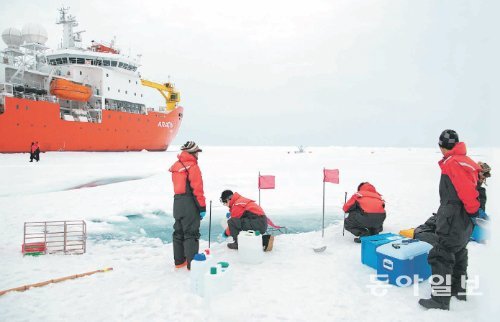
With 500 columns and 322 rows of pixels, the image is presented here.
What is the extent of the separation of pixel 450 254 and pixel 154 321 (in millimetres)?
2940

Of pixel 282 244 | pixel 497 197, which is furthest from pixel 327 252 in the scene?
pixel 497 197

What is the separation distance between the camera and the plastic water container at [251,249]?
4.22 m

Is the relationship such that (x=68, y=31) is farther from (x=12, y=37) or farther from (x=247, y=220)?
(x=247, y=220)

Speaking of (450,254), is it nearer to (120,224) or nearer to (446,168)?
(446,168)

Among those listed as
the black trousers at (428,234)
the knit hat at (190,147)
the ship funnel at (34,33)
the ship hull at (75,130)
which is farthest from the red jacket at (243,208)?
the ship funnel at (34,33)

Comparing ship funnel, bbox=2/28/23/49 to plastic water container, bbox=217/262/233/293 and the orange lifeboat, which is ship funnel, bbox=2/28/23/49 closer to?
the orange lifeboat

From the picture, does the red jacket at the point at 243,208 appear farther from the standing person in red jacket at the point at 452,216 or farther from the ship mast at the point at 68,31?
the ship mast at the point at 68,31

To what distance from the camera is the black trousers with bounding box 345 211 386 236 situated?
5.03 meters

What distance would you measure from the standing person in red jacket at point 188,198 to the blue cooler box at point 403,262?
2.37 metres

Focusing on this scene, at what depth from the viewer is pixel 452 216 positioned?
110 inches

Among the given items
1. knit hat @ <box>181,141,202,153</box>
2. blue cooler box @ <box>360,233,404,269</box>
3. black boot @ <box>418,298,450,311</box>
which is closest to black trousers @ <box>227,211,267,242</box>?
knit hat @ <box>181,141,202,153</box>

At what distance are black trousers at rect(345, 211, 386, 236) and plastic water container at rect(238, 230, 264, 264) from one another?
190 cm

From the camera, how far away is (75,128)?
2505 centimetres

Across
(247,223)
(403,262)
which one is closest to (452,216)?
(403,262)
